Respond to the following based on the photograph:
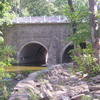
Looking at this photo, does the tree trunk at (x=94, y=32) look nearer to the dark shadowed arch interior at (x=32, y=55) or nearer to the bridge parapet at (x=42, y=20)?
the bridge parapet at (x=42, y=20)

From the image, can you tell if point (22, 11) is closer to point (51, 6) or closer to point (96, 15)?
point (51, 6)

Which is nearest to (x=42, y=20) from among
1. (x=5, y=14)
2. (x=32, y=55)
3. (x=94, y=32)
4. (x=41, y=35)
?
(x=41, y=35)

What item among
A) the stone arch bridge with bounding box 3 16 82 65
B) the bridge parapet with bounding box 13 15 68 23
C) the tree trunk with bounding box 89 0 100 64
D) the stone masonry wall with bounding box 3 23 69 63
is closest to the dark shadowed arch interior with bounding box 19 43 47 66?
the stone arch bridge with bounding box 3 16 82 65

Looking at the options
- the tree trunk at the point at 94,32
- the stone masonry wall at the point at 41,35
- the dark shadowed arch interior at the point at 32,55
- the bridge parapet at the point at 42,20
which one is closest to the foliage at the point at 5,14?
the tree trunk at the point at 94,32

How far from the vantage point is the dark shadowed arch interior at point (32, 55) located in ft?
57.4

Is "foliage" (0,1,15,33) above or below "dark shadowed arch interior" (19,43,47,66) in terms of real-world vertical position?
above

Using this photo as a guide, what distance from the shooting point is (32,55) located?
809 inches

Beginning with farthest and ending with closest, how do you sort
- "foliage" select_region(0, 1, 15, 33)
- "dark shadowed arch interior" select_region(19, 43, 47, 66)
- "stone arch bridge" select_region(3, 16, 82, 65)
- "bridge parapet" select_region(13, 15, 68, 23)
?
"dark shadowed arch interior" select_region(19, 43, 47, 66) → "stone arch bridge" select_region(3, 16, 82, 65) → "bridge parapet" select_region(13, 15, 68, 23) → "foliage" select_region(0, 1, 15, 33)

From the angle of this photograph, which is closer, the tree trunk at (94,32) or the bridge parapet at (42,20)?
the tree trunk at (94,32)

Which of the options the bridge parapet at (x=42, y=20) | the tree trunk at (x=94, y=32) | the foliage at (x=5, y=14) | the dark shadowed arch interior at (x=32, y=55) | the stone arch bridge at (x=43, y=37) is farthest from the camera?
the dark shadowed arch interior at (x=32, y=55)

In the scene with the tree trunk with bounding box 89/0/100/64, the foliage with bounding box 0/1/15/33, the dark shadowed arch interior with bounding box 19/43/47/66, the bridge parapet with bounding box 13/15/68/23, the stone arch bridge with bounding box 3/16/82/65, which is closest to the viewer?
the foliage with bounding box 0/1/15/33

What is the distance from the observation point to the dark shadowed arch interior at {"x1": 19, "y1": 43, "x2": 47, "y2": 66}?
17.5 metres

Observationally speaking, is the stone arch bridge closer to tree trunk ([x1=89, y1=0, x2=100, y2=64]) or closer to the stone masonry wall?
the stone masonry wall

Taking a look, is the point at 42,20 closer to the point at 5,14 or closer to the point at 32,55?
the point at 32,55
